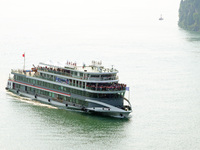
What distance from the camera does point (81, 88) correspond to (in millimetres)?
80188

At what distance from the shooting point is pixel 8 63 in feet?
410

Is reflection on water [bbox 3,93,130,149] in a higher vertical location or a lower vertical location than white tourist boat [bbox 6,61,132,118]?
lower

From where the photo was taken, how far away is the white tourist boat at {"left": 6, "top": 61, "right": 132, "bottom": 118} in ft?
257

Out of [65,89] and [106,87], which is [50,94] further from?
[106,87]

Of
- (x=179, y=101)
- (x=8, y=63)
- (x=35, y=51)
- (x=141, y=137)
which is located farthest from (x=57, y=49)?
(x=141, y=137)

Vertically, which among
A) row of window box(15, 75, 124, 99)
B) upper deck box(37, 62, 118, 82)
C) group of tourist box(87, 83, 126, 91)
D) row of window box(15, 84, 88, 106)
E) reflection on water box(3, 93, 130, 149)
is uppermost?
upper deck box(37, 62, 118, 82)

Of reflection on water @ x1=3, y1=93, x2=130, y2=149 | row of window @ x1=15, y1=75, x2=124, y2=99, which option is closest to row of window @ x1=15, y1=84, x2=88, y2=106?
row of window @ x1=15, y1=75, x2=124, y2=99

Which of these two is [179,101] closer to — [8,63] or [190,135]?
[190,135]

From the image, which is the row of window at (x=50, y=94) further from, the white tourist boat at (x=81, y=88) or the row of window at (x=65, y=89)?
the row of window at (x=65, y=89)

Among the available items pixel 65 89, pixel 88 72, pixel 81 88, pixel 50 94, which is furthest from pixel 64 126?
pixel 50 94

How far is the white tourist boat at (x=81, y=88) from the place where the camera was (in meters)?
78.2

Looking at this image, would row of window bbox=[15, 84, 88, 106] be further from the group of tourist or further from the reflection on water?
the group of tourist

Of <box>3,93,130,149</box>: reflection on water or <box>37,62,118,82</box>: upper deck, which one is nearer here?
<box>3,93,130,149</box>: reflection on water

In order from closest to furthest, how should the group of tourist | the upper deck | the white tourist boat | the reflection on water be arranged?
the reflection on water
the group of tourist
the white tourist boat
the upper deck
